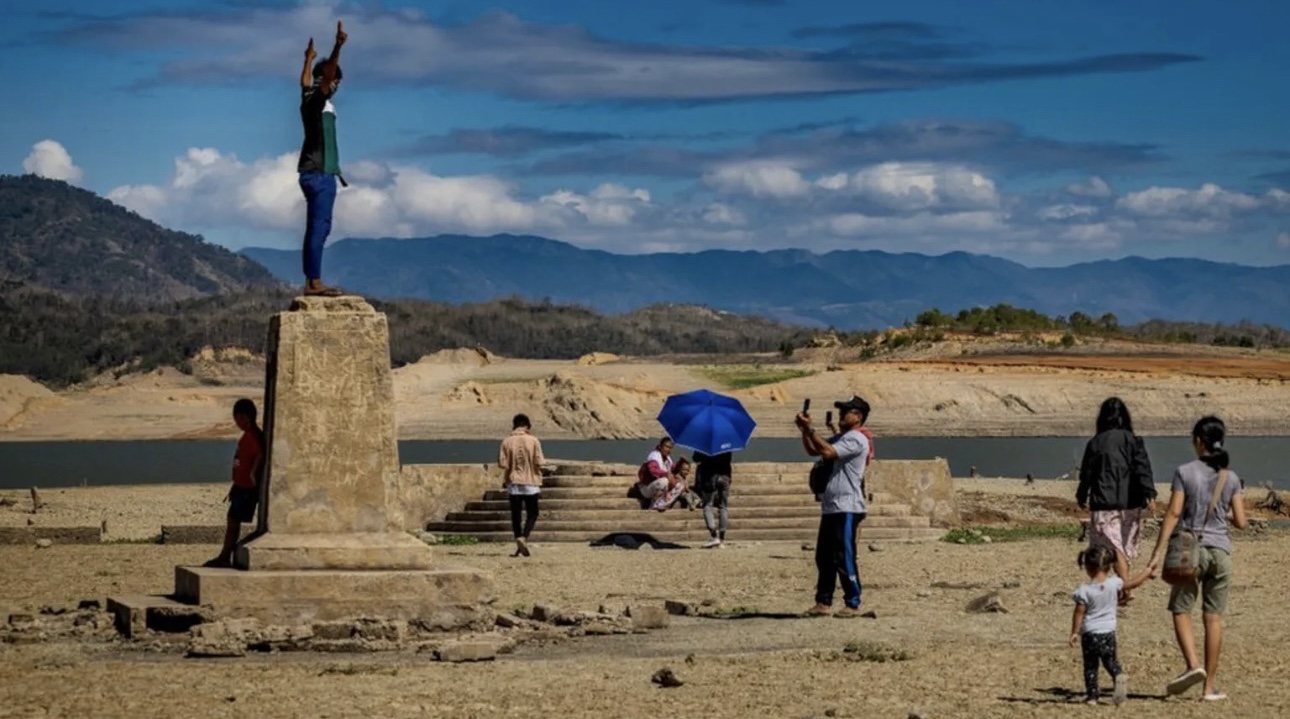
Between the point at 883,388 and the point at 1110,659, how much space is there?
66259mm

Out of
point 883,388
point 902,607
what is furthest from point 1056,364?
point 902,607

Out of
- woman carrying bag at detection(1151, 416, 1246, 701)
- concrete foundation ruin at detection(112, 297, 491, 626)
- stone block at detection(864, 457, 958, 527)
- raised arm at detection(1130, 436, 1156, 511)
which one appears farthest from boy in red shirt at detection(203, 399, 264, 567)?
stone block at detection(864, 457, 958, 527)

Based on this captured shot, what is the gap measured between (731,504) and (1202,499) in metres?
13.1

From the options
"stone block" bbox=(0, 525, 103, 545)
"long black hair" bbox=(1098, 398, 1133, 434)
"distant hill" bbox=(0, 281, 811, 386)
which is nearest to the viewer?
"long black hair" bbox=(1098, 398, 1133, 434)

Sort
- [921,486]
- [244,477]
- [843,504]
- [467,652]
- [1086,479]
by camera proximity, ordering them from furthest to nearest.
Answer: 1. [921,486]
2. [244,477]
3. [843,504]
4. [1086,479]
5. [467,652]

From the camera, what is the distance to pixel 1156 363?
3398 inches

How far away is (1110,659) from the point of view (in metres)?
11.9

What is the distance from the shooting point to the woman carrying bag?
11.9 meters

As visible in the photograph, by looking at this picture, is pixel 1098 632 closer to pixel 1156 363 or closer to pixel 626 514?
pixel 626 514

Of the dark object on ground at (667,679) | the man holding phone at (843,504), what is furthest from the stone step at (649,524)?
the dark object on ground at (667,679)

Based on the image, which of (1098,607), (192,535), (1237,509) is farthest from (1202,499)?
(192,535)

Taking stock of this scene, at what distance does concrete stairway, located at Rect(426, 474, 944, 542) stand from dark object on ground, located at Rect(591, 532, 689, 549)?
5.9 inches

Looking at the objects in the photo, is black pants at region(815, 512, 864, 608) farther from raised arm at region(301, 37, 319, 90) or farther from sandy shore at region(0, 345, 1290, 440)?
sandy shore at region(0, 345, 1290, 440)

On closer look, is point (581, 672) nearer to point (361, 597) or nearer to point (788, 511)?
point (361, 597)
